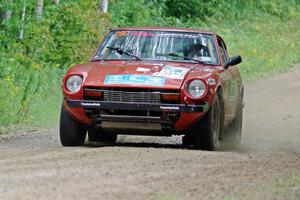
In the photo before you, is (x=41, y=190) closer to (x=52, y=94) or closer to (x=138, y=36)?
(x=138, y=36)

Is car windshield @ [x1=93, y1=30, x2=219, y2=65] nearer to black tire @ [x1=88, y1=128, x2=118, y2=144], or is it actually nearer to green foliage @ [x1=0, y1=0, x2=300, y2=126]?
black tire @ [x1=88, y1=128, x2=118, y2=144]

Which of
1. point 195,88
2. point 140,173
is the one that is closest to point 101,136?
point 195,88

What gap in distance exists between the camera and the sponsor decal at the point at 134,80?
434 inches

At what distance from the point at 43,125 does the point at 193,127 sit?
5074 millimetres

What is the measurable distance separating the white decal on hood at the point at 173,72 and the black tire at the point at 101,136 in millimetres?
1109

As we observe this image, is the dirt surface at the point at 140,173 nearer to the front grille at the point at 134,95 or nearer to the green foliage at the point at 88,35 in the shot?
the front grille at the point at 134,95

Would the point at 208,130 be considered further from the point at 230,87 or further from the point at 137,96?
the point at 230,87

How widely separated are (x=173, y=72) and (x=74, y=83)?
115 centimetres

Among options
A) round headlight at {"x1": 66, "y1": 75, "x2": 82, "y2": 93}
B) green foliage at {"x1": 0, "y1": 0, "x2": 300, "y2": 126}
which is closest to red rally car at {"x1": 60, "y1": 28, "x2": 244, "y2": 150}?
round headlight at {"x1": 66, "y1": 75, "x2": 82, "y2": 93}

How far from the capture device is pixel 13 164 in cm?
912

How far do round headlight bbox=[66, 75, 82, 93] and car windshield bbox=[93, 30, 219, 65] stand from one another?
42.4 inches

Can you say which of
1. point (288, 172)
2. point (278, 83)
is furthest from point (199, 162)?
point (278, 83)

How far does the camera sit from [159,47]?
40.5 feet

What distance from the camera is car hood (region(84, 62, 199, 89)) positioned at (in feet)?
36.1
